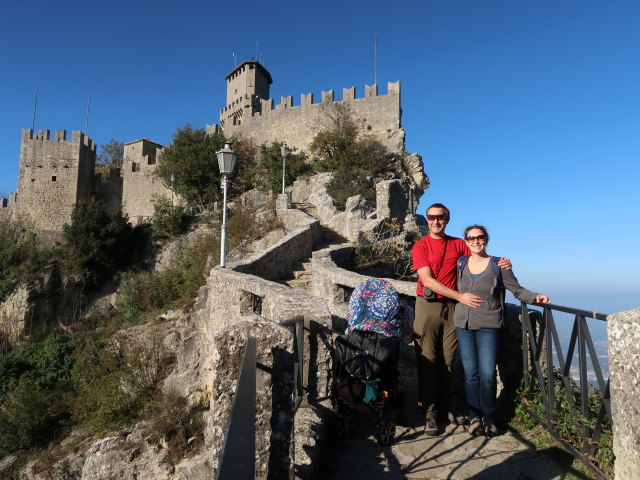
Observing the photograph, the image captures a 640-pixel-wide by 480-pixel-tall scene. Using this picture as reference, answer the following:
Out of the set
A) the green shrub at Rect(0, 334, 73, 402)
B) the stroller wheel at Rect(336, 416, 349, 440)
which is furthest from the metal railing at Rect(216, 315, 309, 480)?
the green shrub at Rect(0, 334, 73, 402)

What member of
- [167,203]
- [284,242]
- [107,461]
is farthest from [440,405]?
[167,203]

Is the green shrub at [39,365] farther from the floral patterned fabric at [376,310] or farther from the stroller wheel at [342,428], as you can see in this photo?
the floral patterned fabric at [376,310]

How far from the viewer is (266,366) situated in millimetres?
2410

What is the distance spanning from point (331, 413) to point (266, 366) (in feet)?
6.07

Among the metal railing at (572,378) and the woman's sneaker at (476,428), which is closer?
the metal railing at (572,378)

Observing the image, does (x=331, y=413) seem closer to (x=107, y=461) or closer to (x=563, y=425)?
(x=563, y=425)

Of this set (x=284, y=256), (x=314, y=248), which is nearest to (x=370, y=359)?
(x=284, y=256)

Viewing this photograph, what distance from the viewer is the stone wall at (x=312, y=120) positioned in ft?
92.4

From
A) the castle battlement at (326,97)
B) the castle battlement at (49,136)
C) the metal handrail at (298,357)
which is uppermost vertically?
the castle battlement at (326,97)

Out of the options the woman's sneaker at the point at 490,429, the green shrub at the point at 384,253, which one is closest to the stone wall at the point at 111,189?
the green shrub at the point at 384,253

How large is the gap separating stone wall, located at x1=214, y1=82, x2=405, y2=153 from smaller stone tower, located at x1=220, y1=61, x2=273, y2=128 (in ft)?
24.9

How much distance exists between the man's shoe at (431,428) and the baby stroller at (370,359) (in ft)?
1.10

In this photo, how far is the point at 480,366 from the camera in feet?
12.3

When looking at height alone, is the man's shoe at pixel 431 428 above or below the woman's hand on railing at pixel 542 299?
below
